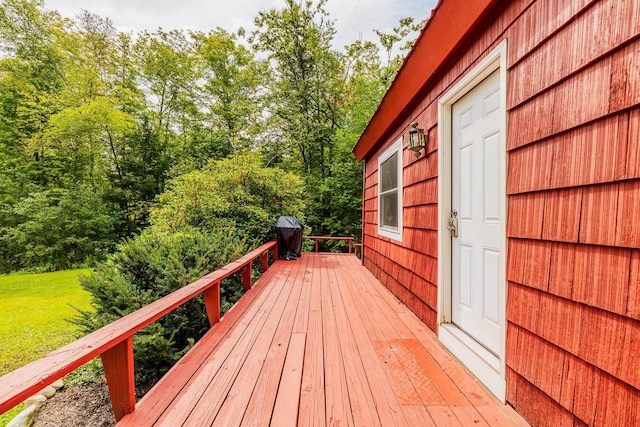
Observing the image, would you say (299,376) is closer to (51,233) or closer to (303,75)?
(303,75)

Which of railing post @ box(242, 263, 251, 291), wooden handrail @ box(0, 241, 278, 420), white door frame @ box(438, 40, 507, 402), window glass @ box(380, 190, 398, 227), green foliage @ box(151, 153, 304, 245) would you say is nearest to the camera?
wooden handrail @ box(0, 241, 278, 420)

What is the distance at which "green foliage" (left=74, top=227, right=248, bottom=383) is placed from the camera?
97.2 inches

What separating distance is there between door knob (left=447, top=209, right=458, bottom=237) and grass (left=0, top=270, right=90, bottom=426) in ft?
12.0

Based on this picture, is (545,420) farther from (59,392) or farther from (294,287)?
(59,392)

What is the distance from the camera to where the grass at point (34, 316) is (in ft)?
12.1

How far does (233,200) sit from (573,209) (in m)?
5.71

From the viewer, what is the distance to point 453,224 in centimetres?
211

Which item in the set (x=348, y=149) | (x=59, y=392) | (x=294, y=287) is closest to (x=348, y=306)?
(x=294, y=287)

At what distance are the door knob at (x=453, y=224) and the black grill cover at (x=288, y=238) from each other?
4166mm

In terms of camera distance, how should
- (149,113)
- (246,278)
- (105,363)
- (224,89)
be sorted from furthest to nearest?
1. (224,89)
2. (149,113)
3. (246,278)
4. (105,363)

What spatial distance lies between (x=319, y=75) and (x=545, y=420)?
40.5ft

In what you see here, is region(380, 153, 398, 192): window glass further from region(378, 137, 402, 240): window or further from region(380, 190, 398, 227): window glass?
region(380, 190, 398, 227): window glass

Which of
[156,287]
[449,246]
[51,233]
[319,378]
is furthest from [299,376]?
[51,233]

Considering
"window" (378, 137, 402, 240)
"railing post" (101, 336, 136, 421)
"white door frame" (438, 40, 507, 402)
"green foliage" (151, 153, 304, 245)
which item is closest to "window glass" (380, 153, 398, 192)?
"window" (378, 137, 402, 240)
